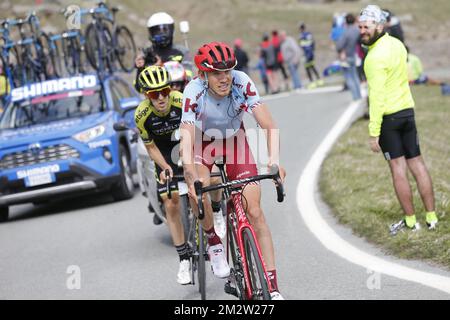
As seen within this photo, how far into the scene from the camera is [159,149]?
8.54m

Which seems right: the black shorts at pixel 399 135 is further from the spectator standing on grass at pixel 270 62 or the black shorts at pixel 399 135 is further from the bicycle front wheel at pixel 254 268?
the spectator standing on grass at pixel 270 62

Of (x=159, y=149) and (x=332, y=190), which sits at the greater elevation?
(x=159, y=149)

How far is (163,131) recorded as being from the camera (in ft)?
27.3

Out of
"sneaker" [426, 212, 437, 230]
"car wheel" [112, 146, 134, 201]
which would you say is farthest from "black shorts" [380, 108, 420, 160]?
"car wheel" [112, 146, 134, 201]

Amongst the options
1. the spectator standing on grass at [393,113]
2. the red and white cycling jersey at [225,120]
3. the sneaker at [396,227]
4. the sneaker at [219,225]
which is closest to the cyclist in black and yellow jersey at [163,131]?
the sneaker at [219,225]

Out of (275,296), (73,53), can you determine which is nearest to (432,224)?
(275,296)

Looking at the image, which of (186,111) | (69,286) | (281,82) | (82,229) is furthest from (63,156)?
(281,82)

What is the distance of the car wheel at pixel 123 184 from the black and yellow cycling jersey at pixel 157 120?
17.2 feet

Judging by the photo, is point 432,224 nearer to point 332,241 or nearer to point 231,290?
point 332,241

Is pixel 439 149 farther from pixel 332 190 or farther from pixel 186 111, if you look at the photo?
pixel 186 111

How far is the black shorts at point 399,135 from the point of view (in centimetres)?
886

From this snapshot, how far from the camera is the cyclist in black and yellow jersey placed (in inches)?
312

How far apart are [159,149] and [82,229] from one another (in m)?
3.55

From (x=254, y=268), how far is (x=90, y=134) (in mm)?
7402
